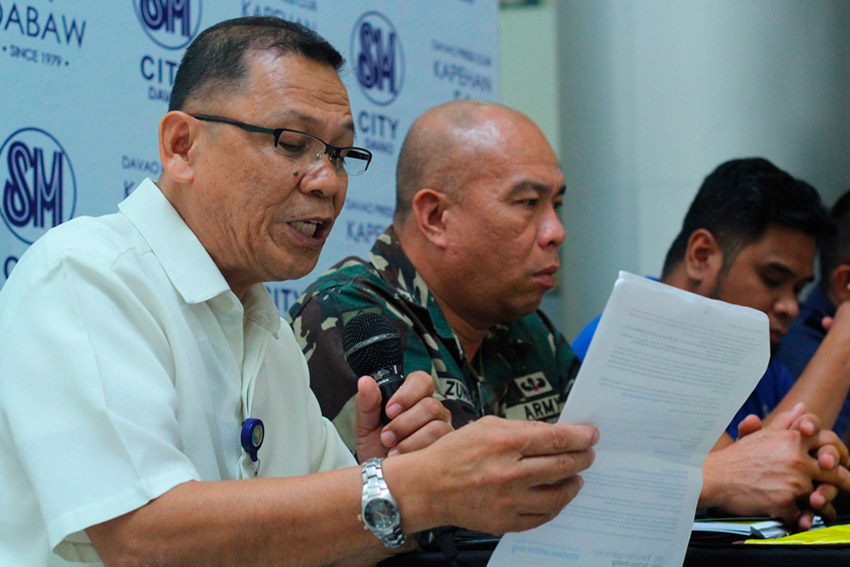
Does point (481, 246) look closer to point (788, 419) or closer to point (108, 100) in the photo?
point (788, 419)

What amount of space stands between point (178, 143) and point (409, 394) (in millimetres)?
541

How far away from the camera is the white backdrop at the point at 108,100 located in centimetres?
183

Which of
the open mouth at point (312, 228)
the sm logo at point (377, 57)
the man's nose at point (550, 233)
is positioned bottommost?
the man's nose at point (550, 233)

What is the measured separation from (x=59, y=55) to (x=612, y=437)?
137 cm

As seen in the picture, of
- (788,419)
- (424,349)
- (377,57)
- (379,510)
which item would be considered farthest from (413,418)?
(377,57)

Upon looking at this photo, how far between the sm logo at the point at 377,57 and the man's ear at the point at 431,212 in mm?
597

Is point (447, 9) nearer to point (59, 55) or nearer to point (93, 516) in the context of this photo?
point (59, 55)

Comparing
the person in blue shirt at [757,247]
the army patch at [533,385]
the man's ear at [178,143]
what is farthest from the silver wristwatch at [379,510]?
the person in blue shirt at [757,247]

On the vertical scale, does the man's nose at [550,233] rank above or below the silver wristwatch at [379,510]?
above

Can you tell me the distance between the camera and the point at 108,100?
2021 mm

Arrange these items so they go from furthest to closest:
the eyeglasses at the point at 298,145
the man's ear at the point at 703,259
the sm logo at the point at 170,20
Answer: the man's ear at the point at 703,259
the sm logo at the point at 170,20
the eyeglasses at the point at 298,145

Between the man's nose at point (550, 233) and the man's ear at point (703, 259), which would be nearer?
the man's nose at point (550, 233)

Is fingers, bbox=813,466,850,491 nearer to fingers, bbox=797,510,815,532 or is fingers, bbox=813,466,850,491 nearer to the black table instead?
fingers, bbox=797,510,815,532

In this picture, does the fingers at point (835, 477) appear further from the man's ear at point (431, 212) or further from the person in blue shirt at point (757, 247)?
the man's ear at point (431, 212)
